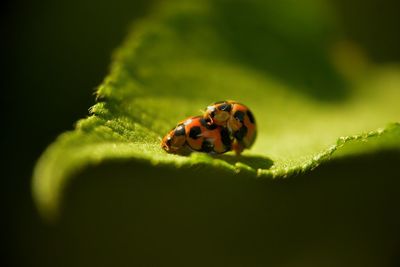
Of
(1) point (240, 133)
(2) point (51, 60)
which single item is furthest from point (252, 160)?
(2) point (51, 60)

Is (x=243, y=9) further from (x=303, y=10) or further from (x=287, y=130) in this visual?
(x=287, y=130)

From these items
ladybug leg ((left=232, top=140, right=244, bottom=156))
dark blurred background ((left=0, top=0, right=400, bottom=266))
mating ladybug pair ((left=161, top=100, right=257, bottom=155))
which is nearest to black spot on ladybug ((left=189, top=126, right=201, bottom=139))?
mating ladybug pair ((left=161, top=100, right=257, bottom=155))

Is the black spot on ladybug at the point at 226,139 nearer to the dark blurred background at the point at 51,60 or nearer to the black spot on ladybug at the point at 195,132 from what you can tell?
the black spot on ladybug at the point at 195,132

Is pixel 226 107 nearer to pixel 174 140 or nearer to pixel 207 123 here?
pixel 207 123

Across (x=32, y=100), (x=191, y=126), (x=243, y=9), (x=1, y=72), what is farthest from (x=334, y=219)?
(x=1, y=72)

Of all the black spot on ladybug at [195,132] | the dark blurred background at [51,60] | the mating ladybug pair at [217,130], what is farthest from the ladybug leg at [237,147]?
the dark blurred background at [51,60]

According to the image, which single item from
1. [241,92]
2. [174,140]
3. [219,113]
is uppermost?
[241,92]
